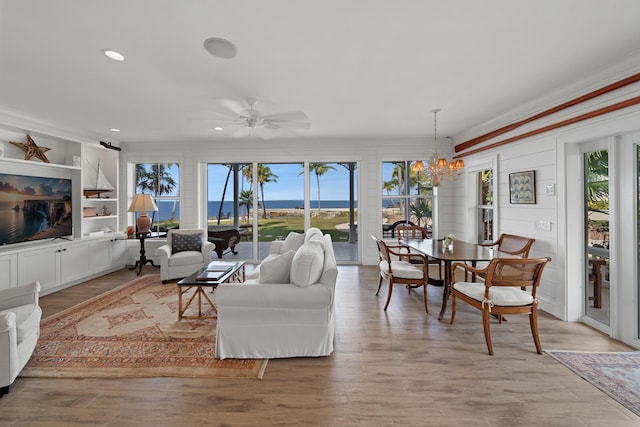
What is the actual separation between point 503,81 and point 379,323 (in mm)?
2977

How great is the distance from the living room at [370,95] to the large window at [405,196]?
77cm

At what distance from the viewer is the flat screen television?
3.78 m

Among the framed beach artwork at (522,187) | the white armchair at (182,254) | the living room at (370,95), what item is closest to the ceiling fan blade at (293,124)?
the living room at (370,95)

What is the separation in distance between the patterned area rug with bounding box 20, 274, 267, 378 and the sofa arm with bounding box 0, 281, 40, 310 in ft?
1.66

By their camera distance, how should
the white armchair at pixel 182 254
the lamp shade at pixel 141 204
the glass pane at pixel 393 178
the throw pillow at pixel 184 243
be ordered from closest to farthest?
the white armchair at pixel 182 254
the throw pillow at pixel 184 243
the lamp shade at pixel 141 204
the glass pane at pixel 393 178

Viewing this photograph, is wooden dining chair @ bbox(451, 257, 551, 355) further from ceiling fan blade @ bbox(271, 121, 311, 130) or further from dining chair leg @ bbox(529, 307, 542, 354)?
ceiling fan blade @ bbox(271, 121, 311, 130)

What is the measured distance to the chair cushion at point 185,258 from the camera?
14.9 ft

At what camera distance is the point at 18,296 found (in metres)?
2.28

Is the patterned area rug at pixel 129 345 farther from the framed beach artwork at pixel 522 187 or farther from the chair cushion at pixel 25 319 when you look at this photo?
the framed beach artwork at pixel 522 187

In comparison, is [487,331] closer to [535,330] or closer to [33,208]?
[535,330]

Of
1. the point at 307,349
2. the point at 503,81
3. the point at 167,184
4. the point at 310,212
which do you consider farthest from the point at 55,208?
the point at 503,81

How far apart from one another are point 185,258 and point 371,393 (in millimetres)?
3766

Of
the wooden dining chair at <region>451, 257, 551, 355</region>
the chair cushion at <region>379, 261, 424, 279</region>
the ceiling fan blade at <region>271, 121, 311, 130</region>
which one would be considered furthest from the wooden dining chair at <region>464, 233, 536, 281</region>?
the ceiling fan blade at <region>271, 121, 311, 130</region>

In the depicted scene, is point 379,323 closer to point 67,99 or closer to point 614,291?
point 614,291
